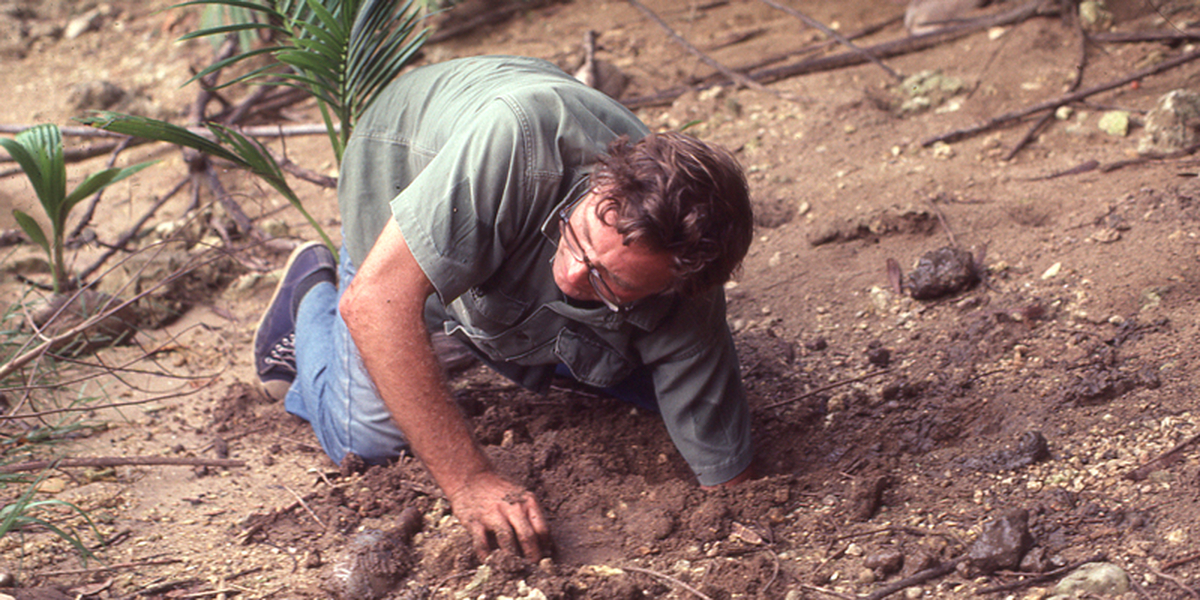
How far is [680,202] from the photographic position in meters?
1.66

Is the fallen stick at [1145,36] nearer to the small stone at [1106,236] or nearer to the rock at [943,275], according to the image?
the small stone at [1106,236]

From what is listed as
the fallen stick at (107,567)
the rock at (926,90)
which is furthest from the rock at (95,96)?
the rock at (926,90)

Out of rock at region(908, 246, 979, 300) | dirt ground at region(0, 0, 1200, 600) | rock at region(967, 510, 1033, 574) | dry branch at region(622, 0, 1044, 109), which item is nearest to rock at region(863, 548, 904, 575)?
dirt ground at region(0, 0, 1200, 600)

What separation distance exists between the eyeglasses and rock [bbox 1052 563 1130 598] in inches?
39.0

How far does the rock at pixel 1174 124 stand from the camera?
2939mm

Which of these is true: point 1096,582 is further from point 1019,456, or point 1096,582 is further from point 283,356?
point 283,356

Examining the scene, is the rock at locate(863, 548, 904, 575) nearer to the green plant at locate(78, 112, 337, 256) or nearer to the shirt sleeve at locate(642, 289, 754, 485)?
the shirt sleeve at locate(642, 289, 754, 485)

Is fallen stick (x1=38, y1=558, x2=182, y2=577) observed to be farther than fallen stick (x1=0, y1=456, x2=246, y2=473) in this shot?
No

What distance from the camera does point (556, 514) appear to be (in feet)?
6.87

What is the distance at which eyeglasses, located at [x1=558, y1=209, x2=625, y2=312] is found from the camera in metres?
1.74

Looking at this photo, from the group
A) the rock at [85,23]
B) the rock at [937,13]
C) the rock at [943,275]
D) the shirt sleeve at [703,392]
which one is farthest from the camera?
the rock at [85,23]

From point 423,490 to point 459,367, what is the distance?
26.6 inches

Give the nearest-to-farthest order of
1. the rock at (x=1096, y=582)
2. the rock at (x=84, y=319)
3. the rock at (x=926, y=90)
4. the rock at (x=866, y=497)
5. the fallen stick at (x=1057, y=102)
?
the rock at (x=1096, y=582) < the rock at (x=866, y=497) < the rock at (x=84, y=319) < the fallen stick at (x=1057, y=102) < the rock at (x=926, y=90)

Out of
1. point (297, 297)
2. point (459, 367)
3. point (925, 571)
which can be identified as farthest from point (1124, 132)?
point (297, 297)
